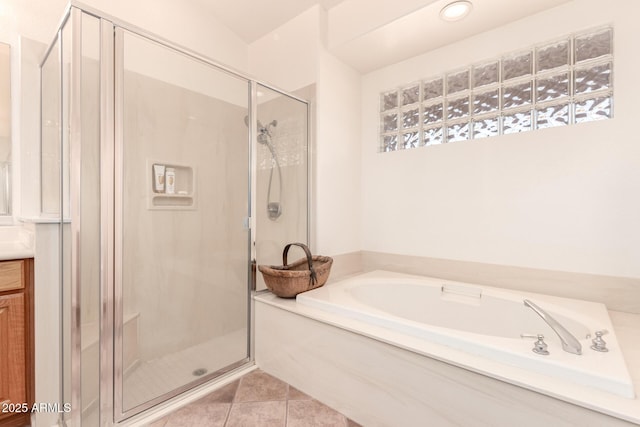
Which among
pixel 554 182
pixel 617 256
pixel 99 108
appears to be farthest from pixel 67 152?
pixel 617 256

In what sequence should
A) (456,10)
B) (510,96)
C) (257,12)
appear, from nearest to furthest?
(456,10) < (510,96) < (257,12)

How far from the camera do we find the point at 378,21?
1.90m

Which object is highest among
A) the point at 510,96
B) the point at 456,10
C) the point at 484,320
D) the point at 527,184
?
the point at 456,10

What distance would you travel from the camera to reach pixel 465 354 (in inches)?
43.9

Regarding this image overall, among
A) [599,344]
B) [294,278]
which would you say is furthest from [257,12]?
[599,344]

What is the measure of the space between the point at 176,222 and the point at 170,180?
0.25 meters

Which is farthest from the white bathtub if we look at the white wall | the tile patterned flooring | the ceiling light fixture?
the ceiling light fixture

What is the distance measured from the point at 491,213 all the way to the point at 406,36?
1.29m

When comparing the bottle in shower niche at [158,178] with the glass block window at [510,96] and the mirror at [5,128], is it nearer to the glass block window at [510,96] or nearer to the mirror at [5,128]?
the mirror at [5,128]

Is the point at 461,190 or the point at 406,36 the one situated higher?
the point at 406,36

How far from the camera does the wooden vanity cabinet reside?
4.29ft

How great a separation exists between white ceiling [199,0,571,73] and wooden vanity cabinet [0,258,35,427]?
206 cm

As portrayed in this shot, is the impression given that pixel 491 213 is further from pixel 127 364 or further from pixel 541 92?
pixel 127 364

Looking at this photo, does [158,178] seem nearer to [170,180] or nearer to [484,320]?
[170,180]
